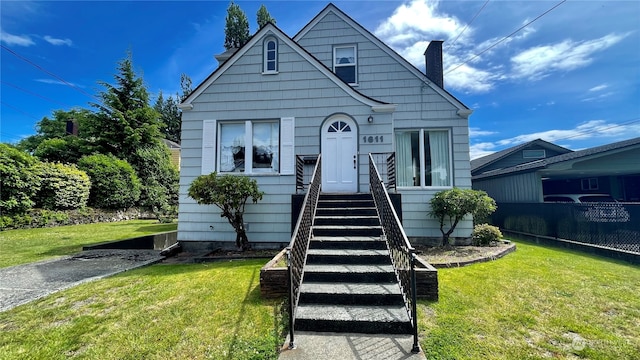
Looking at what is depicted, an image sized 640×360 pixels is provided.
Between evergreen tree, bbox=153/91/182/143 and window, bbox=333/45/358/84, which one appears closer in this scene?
window, bbox=333/45/358/84

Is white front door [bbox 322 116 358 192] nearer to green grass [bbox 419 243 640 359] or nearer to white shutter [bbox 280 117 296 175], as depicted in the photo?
white shutter [bbox 280 117 296 175]

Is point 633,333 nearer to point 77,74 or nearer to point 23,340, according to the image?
point 23,340

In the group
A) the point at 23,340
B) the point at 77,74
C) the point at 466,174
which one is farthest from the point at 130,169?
the point at 466,174

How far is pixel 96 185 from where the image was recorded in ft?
49.8

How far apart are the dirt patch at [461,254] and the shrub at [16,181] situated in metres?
15.9

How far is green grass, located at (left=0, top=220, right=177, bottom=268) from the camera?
7.43 m

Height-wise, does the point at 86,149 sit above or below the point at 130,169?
Result: above

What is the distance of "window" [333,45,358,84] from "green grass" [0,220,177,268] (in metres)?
10.4

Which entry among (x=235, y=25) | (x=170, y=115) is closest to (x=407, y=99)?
(x=235, y=25)

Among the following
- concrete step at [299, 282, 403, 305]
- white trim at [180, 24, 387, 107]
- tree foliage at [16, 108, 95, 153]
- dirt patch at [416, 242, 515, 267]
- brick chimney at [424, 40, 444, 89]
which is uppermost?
tree foliage at [16, 108, 95, 153]

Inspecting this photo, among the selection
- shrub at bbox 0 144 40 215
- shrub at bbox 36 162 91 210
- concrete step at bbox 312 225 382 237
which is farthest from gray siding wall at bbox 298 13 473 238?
shrub at bbox 36 162 91 210

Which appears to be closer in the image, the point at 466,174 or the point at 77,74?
the point at 466,174

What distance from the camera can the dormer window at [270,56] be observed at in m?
8.09

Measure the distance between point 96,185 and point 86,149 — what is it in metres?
4.57
